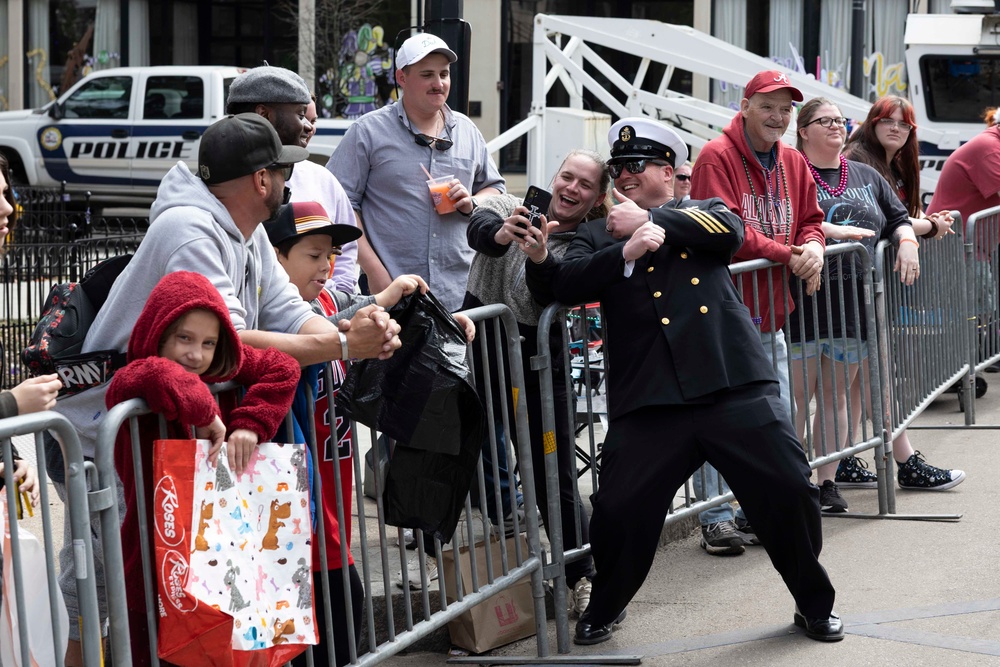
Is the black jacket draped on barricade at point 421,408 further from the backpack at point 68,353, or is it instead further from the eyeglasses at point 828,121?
the eyeglasses at point 828,121

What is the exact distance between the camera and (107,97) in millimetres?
19484

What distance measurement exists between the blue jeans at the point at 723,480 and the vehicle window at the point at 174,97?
46.9ft

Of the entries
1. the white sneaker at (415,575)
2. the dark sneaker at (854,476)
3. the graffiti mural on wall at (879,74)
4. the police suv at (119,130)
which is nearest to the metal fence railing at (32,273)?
the white sneaker at (415,575)

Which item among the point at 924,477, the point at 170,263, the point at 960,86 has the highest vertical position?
the point at 960,86

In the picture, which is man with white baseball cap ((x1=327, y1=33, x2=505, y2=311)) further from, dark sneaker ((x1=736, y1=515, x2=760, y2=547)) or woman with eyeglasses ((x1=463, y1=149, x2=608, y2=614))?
dark sneaker ((x1=736, y1=515, x2=760, y2=547))

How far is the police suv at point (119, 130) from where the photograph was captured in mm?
19000

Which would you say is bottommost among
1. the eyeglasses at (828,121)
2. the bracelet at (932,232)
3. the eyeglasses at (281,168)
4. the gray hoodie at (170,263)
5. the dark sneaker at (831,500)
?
the dark sneaker at (831,500)

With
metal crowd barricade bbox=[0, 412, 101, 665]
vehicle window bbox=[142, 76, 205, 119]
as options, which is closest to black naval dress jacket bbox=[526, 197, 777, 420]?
metal crowd barricade bbox=[0, 412, 101, 665]

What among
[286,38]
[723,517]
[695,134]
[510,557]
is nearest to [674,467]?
[510,557]

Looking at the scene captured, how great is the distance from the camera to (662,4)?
23344 millimetres

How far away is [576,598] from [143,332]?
2.42m

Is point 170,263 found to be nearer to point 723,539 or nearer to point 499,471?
point 499,471

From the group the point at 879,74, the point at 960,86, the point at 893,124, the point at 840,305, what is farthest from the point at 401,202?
the point at 879,74

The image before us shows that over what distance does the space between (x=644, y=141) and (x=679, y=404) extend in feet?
3.15
